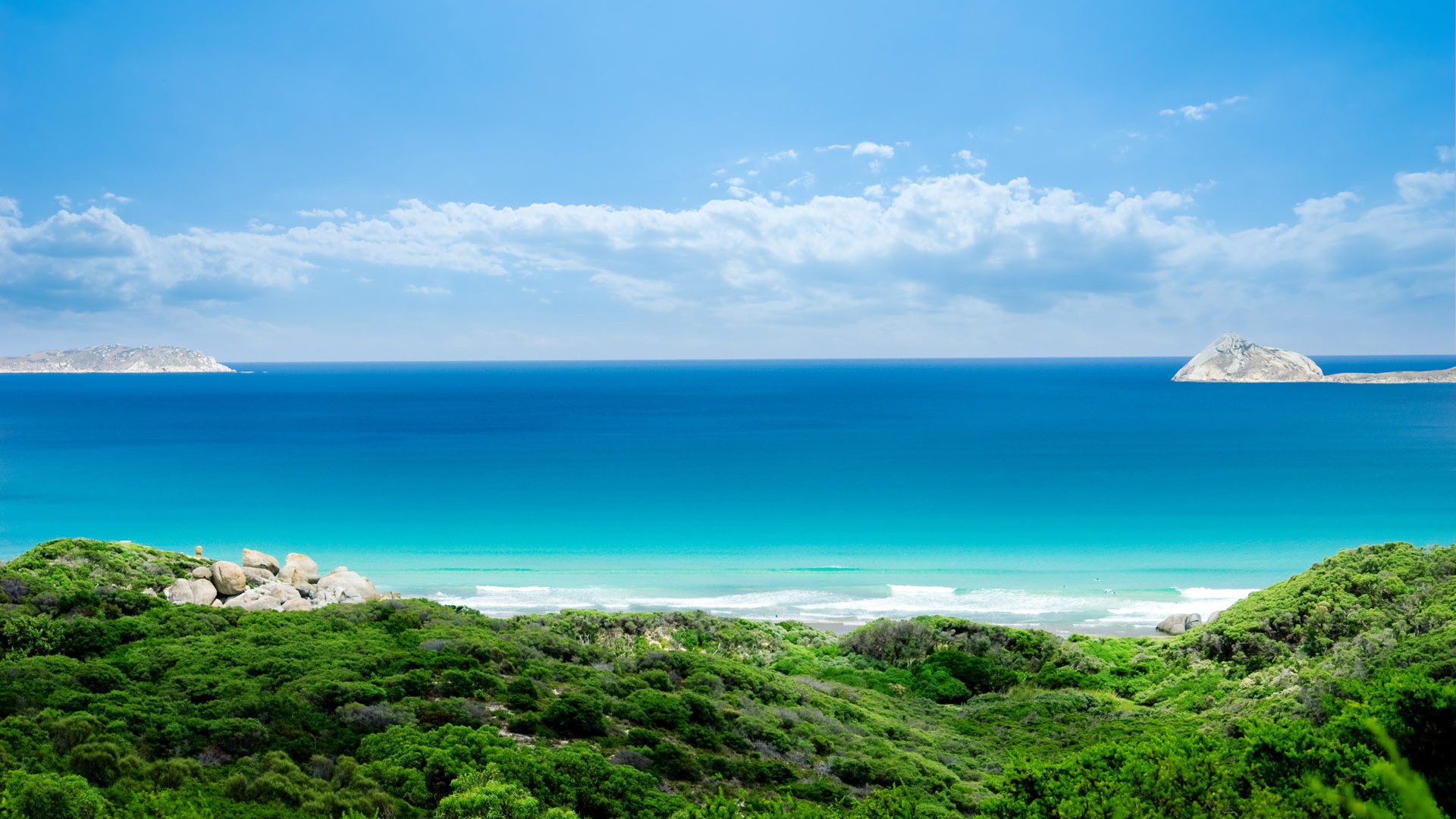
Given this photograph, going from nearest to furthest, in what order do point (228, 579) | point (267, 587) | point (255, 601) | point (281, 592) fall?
1. point (255, 601)
2. point (228, 579)
3. point (281, 592)
4. point (267, 587)

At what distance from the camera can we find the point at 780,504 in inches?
2218

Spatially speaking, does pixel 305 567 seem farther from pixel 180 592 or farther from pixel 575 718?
pixel 575 718

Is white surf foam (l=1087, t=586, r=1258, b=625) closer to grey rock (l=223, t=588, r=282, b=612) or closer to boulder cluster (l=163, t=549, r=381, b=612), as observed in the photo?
boulder cluster (l=163, t=549, r=381, b=612)

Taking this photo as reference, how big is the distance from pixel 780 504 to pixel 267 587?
34795 millimetres

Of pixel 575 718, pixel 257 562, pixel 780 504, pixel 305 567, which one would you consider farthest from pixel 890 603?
pixel 257 562

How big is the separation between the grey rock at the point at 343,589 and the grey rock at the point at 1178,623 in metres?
25.5

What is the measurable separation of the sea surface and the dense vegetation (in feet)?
27.4

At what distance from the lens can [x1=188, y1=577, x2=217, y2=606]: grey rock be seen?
23375mm

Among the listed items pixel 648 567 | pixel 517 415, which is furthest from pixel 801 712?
pixel 517 415

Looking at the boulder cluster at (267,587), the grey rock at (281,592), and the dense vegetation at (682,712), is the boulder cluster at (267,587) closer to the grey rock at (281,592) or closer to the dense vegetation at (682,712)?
the grey rock at (281,592)

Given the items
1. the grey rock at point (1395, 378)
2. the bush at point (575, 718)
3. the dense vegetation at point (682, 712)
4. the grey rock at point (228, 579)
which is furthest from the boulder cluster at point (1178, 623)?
the grey rock at point (1395, 378)

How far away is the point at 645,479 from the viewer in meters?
65.2

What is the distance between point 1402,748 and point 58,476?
78.7 metres

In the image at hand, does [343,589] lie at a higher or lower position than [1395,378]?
lower
